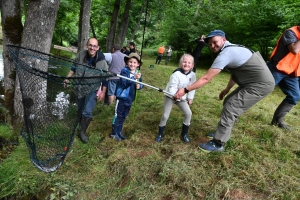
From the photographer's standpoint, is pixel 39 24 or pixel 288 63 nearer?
pixel 39 24

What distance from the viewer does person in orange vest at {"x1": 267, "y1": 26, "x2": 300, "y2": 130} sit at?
9.71 feet

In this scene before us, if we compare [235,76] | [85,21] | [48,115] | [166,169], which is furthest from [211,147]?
[85,21]

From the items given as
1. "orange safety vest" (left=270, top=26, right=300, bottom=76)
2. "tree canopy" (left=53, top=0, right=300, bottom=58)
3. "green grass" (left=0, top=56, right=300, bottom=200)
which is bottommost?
"green grass" (left=0, top=56, right=300, bottom=200)

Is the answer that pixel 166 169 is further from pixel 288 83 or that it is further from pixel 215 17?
pixel 215 17

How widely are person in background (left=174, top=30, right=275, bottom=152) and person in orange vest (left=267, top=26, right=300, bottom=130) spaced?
0.67 m

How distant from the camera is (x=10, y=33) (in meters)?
3.39

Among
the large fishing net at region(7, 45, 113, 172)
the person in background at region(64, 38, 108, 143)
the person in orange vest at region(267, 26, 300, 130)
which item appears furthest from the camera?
the person in background at region(64, 38, 108, 143)

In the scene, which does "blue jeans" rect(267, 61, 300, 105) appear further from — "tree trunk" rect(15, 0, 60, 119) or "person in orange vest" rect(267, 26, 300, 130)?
"tree trunk" rect(15, 0, 60, 119)

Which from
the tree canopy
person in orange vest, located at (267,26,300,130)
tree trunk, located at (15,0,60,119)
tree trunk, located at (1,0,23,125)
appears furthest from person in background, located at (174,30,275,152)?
the tree canopy

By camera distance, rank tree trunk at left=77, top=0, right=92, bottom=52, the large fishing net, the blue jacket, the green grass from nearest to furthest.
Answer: the green grass → the large fishing net → the blue jacket → tree trunk at left=77, top=0, right=92, bottom=52

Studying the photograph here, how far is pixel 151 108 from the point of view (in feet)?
15.1

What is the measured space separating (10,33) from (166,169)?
3.14 meters

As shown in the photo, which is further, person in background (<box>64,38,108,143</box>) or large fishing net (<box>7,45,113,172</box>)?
person in background (<box>64,38,108,143</box>)

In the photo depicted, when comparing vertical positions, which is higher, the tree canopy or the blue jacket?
the tree canopy
